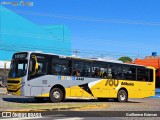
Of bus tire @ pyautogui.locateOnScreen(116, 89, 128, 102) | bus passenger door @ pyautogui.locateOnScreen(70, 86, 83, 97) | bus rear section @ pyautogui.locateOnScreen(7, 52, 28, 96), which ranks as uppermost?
bus rear section @ pyautogui.locateOnScreen(7, 52, 28, 96)

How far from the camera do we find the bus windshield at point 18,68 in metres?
22.8

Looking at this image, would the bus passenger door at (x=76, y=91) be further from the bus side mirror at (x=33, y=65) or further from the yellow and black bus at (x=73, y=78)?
the bus side mirror at (x=33, y=65)

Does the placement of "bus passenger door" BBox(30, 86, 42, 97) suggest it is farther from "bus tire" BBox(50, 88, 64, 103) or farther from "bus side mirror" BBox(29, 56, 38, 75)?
"bus side mirror" BBox(29, 56, 38, 75)

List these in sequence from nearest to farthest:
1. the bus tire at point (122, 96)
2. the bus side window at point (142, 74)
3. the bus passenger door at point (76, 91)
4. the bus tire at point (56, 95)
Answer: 1. the bus tire at point (56, 95)
2. the bus passenger door at point (76, 91)
3. the bus tire at point (122, 96)
4. the bus side window at point (142, 74)

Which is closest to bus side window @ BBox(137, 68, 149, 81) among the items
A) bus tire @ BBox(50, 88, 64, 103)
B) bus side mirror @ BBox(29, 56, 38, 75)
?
bus tire @ BBox(50, 88, 64, 103)

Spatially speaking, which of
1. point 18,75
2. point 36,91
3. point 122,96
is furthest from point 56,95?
point 122,96

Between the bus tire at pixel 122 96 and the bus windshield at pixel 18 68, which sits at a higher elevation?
the bus windshield at pixel 18 68

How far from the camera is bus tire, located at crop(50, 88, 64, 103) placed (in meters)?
23.8

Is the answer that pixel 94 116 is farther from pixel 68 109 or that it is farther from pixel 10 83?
pixel 10 83

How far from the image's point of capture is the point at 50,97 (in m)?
23.7

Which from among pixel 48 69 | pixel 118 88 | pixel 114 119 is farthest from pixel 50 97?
pixel 114 119

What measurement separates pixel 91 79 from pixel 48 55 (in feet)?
13.6

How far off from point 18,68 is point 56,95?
2.94m

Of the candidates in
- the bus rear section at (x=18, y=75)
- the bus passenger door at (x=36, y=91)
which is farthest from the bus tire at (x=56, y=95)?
the bus rear section at (x=18, y=75)
